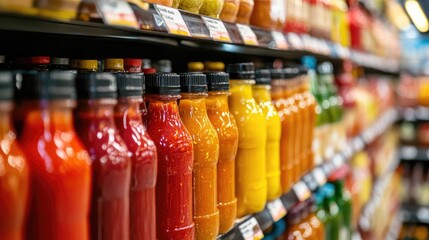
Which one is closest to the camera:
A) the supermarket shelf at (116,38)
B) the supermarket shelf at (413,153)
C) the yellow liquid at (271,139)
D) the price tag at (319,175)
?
the supermarket shelf at (116,38)

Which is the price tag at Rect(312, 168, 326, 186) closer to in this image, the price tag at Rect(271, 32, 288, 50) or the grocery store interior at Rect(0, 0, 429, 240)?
the grocery store interior at Rect(0, 0, 429, 240)

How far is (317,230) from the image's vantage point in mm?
2111

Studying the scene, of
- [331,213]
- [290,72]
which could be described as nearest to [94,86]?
[290,72]

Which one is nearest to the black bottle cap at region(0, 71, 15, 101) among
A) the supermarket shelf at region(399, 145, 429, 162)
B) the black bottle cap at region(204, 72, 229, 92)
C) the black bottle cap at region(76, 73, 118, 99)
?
the black bottle cap at region(76, 73, 118, 99)

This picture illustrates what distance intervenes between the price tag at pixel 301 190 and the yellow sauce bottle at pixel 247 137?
41cm

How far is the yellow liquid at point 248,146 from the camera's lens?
4.71 ft

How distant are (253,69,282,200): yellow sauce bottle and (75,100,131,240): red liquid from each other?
2.52ft

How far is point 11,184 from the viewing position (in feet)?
2.18

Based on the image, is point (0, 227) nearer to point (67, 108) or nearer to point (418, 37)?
point (67, 108)

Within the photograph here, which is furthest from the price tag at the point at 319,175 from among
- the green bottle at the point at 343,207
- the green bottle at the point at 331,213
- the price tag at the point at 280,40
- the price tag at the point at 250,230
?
the price tag at the point at 250,230

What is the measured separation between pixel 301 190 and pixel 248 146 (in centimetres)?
55

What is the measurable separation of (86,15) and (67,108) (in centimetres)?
14

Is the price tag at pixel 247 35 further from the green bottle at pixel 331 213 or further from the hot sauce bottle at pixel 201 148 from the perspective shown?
the green bottle at pixel 331 213

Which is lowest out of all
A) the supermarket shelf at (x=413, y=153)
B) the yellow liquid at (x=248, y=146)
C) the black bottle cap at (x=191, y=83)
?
the supermarket shelf at (x=413, y=153)
